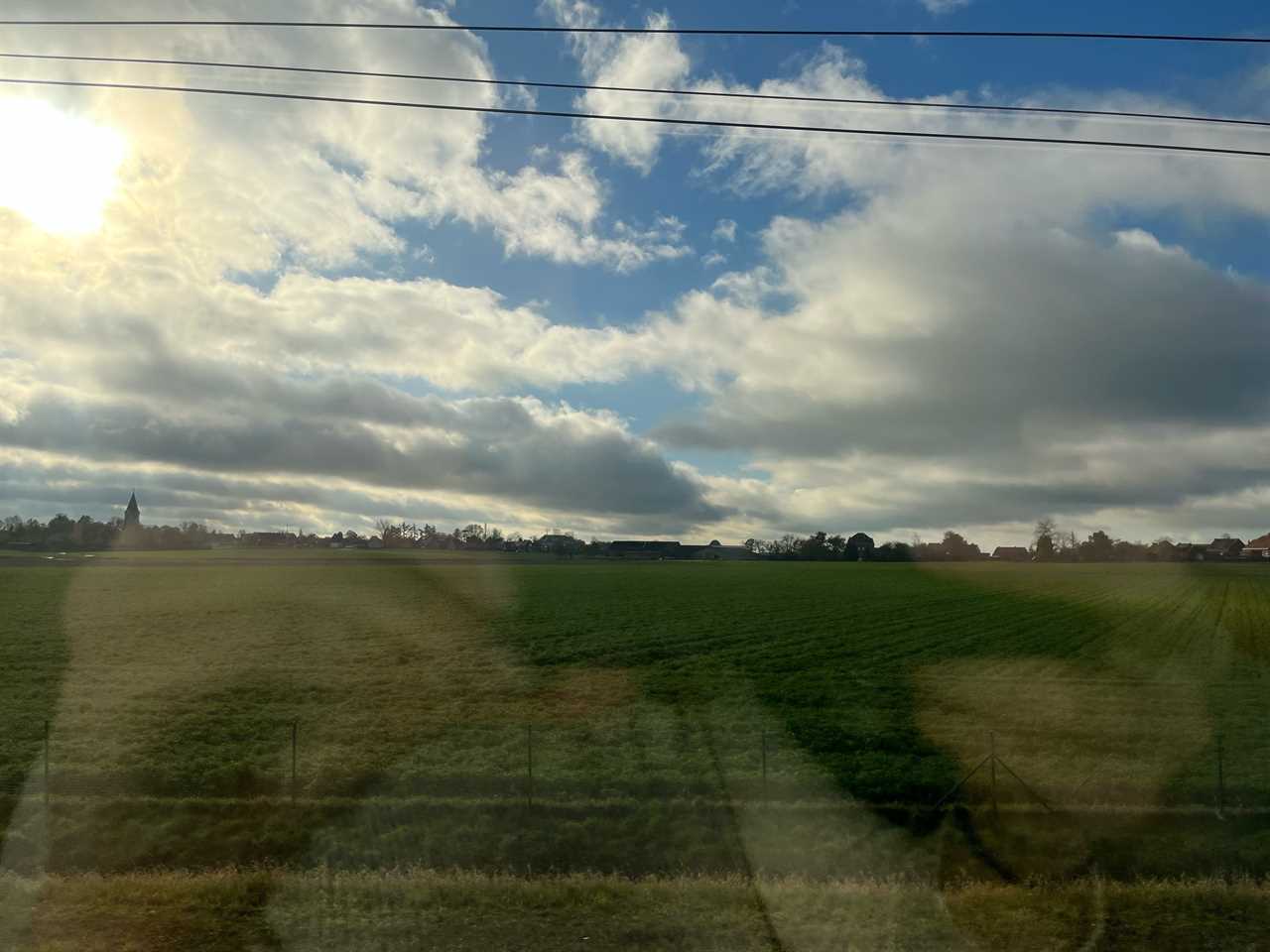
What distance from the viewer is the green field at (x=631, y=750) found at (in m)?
16.0

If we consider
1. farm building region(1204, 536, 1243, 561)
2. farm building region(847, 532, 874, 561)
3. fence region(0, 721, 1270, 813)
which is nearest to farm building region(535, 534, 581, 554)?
farm building region(847, 532, 874, 561)

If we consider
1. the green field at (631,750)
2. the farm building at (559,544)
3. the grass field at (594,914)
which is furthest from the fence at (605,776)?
the farm building at (559,544)

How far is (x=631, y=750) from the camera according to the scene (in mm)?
21828

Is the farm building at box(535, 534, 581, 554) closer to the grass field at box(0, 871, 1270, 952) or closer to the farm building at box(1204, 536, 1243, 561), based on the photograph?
the farm building at box(1204, 536, 1243, 561)

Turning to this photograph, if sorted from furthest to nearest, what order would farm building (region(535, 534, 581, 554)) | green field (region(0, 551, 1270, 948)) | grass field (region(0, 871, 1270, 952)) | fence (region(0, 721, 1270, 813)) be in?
farm building (region(535, 534, 581, 554)) → fence (region(0, 721, 1270, 813)) → green field (region(0, 551, 1270, 948)) → grass field (region(0, 871, 1270, 952))

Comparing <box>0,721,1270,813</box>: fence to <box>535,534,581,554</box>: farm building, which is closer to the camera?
<box>0,721,1270,813</box>: fence

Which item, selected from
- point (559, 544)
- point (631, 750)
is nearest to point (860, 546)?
point (559, 544)

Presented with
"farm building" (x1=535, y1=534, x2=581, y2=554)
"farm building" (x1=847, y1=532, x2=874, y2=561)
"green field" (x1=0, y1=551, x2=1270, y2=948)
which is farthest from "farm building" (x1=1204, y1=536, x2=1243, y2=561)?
"green field" (x1=0, y1=551, x2=1270, y2=948)

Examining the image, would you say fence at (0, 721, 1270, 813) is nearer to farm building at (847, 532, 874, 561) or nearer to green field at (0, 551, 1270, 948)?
green field at (0, 551, 1270, 948)

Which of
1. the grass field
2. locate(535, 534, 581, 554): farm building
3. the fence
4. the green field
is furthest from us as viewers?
locate(535, 534, 581, 554): farm building

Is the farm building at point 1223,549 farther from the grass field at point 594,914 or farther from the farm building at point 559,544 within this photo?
the grass field at point 594,914

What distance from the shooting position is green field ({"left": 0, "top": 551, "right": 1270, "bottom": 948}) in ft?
52.5

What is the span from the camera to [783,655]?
129ft

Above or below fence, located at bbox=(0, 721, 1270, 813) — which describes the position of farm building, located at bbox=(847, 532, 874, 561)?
above
